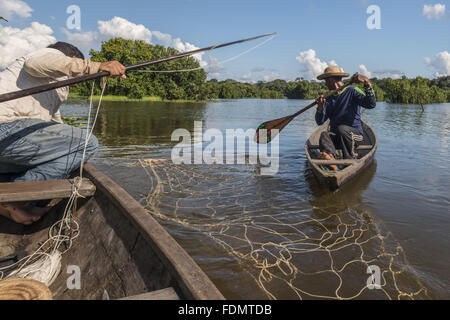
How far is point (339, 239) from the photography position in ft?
13.7

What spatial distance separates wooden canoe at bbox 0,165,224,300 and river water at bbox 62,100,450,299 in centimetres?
122

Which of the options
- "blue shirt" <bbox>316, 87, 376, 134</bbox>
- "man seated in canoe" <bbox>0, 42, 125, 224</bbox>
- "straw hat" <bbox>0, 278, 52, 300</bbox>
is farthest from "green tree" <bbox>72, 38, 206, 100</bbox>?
"straw hat" <bbox>0, 278, 52, 300</bbox>

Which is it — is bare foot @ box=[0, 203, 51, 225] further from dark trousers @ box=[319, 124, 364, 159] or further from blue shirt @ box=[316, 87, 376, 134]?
blue shirt @ box=[316, 87, 376, 134]

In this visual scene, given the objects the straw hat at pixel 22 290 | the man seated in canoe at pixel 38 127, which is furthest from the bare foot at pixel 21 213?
the straw hat at pixel 22 290

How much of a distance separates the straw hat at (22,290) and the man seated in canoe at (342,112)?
558cm

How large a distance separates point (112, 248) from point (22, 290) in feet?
2.59

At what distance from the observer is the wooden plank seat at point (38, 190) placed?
283 centimetres

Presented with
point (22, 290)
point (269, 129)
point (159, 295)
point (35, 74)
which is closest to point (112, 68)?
point (35, 74)

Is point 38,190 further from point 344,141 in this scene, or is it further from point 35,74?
point 344,141

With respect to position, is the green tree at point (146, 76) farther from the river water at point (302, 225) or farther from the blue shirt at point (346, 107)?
the blue shirt at point (346, 107)

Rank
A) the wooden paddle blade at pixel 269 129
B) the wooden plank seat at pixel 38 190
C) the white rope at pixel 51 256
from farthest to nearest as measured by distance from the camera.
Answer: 1. the wooden paddle blade at pixel 269 129
2. the wooden plank seat at pixel 38 190
3. the white rope at pixel 51 256
